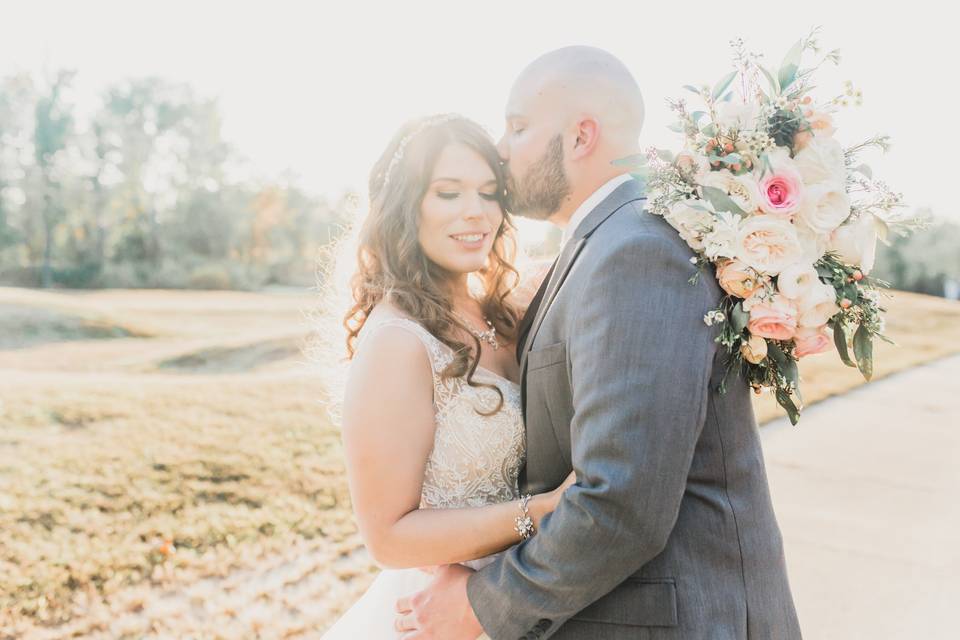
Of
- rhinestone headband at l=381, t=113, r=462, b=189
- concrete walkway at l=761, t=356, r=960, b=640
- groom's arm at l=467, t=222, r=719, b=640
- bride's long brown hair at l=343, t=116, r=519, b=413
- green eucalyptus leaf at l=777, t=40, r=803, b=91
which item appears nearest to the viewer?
groom's arm at l=467, t=222, r=719, b=640

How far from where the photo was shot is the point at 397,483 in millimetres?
2414

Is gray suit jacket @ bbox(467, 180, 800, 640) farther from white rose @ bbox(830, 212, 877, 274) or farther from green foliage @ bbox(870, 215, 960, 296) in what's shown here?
green foliage @ bbox(870, 215, 960, 296)

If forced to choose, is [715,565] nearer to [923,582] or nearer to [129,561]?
[923,582]

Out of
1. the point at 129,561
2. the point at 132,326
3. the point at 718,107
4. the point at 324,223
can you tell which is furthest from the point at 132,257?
the point at 718,107

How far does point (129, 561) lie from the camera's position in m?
5.01

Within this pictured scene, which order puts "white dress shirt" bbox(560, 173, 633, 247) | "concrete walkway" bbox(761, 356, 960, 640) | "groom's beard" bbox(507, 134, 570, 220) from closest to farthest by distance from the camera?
"white dress shirt" bbox(560, 173, 633, 247) → "groom's beard" bbox(507, 134, 570, 220) → "concrete walkway" bbox(761, 356, 960, 640)

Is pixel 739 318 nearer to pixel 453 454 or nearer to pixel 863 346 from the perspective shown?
pixel 863 346

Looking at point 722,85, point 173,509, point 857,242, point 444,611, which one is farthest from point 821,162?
point 173,509

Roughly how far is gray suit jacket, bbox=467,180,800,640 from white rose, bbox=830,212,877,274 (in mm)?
325

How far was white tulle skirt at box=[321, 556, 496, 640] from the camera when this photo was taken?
2607 mm

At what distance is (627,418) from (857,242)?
0.73 m

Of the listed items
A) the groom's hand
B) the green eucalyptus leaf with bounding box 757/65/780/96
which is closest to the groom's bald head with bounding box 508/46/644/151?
the green eucalyptus leaf with bounding box 757/65/780/96

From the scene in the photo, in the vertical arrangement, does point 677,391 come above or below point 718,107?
below

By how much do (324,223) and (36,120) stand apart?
17663 millimetres
